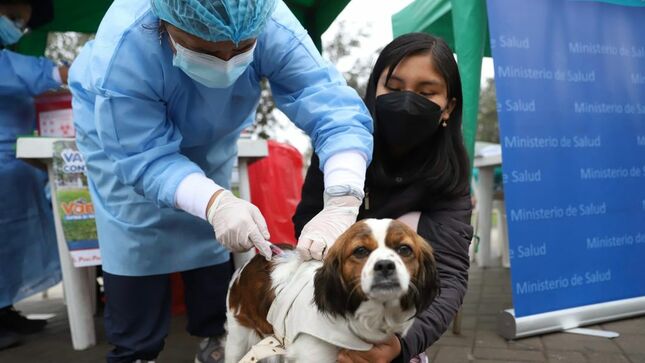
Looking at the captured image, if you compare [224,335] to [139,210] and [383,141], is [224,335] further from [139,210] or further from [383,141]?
[383,141]

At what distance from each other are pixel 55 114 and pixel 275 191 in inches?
58.0

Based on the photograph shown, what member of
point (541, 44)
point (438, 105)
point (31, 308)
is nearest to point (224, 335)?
point (438, 105)

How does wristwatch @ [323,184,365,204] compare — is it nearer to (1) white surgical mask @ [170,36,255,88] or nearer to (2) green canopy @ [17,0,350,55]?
(1) white surgical mask @ [170,36,255,88]

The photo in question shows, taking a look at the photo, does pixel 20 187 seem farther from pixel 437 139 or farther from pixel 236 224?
pixel 437 139

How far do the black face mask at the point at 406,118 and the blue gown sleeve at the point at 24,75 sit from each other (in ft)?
7.23

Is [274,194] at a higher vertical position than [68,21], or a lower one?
lower

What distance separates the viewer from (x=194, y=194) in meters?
1.58

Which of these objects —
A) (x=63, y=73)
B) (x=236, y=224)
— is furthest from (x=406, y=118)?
(x=63, y=73)

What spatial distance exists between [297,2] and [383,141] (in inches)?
80.7

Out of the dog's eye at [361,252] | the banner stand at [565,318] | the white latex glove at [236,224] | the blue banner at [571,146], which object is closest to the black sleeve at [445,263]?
the dog's eye at [361,252]

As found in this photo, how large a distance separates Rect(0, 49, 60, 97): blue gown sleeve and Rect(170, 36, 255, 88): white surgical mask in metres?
1.89

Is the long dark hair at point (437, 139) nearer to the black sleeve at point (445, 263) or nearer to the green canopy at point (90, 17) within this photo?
the black sleeve at point (445, 263)

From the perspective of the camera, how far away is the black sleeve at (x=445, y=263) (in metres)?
1.75

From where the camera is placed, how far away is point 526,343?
9.49ft
